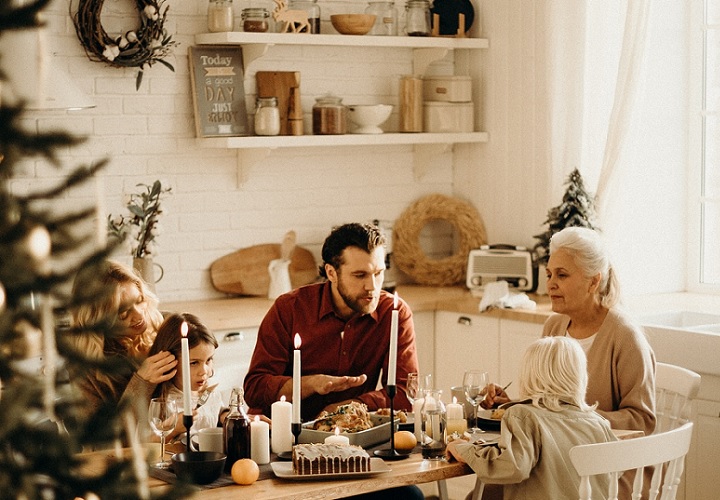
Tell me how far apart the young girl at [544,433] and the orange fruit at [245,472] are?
0.50 metres

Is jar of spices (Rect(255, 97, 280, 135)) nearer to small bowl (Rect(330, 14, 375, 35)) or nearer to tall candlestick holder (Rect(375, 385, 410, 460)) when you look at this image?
small bowl (Rect(330, 14, 375, 35))

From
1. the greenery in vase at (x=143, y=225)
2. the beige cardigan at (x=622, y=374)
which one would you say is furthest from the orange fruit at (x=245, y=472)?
the greenery in vase at (x=143, y=225)

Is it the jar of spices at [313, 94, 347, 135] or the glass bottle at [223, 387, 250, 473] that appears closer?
the glass bottle at [223, 387, 250, 473]

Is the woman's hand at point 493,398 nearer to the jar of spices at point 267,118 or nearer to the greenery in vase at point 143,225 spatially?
the greenery in vase at point 143,225

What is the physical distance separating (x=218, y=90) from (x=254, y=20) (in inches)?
13.5

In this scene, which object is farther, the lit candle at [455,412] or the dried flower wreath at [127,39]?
the dried flower wreath at [127,39]

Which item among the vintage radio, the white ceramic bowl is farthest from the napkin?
the white ceramic bowl

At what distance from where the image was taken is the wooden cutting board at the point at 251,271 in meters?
4.69

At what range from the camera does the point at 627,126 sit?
4.36 m

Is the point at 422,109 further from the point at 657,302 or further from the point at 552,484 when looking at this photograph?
the point at 552,484

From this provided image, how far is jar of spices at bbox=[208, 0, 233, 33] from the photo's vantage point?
4.48 meters

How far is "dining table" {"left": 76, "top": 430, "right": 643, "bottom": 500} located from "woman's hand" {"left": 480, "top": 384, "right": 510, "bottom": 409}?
1.25ft

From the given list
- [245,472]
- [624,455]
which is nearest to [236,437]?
→ [245,472]

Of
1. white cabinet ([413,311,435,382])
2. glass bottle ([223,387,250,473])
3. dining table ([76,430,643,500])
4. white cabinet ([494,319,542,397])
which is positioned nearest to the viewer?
dining table ([76,430,643,500])
